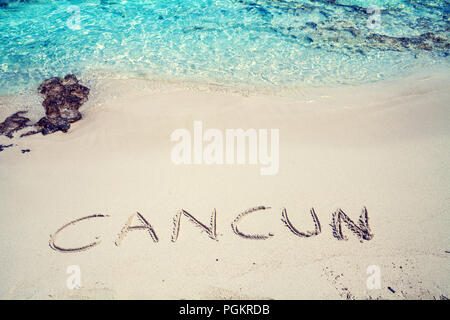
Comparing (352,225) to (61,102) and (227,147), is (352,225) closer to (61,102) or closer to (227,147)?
(227,147)

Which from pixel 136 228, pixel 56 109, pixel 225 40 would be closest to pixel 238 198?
pixel 136 228

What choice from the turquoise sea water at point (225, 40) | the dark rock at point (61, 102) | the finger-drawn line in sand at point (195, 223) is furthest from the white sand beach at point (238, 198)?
the turquoise sea water at point (225, 40)

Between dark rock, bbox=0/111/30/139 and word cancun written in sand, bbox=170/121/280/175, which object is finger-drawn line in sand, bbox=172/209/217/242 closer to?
word cancun written in sand, bbox=170/121/280/175

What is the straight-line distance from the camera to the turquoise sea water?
5.46 metres

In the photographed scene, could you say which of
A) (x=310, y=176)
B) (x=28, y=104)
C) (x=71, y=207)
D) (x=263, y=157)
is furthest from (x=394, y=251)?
(x=28, y=104)

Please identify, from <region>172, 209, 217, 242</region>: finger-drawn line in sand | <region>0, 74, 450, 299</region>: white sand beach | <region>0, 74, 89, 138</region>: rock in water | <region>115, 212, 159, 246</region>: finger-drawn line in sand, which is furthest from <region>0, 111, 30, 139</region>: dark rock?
<region>172, 209, 217, 242</region>: finger-drawn line in sand

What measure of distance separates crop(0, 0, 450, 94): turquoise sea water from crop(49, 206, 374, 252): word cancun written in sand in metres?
2.86

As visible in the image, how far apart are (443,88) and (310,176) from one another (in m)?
3.14

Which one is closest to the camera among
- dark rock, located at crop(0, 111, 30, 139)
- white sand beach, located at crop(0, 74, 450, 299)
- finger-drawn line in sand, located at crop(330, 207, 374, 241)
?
white sand beach, located at crop(0, 74, 450, 299)

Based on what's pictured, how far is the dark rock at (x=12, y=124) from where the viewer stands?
166 inches

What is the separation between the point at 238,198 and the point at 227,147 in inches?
33.7

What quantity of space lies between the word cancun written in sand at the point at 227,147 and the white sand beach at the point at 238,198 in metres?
0.10

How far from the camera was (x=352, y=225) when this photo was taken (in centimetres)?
306
